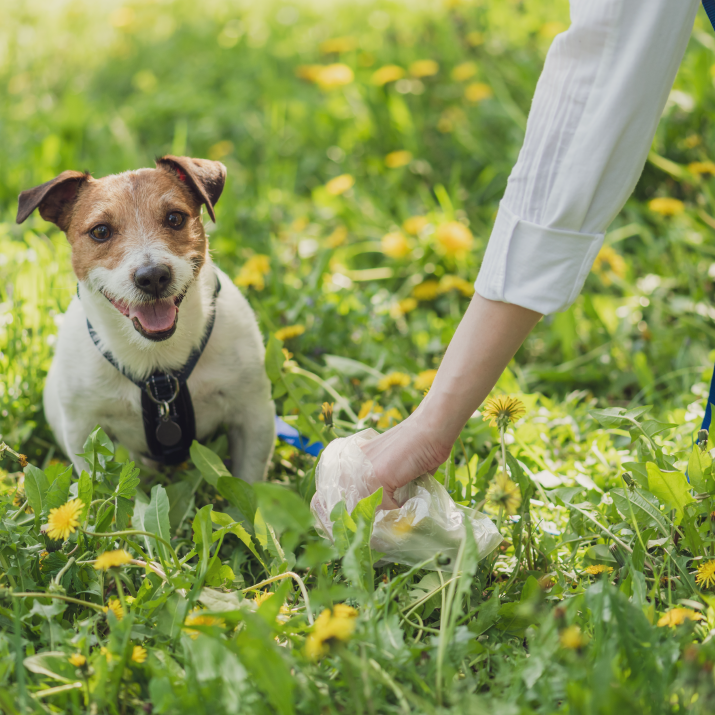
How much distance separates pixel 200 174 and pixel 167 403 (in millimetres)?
727

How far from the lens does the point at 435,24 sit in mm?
5484

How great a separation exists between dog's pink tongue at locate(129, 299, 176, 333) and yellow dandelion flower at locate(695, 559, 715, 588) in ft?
4.92

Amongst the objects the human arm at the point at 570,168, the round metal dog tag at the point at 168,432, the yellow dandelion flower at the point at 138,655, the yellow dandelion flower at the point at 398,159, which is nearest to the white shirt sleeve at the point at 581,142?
the human arm at the point at 570,168

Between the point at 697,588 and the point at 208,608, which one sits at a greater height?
the point at 697,588

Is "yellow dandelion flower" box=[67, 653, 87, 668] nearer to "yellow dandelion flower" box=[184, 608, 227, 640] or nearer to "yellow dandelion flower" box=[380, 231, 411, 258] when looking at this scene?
"yellow dandelion flower" box=[184, 608, 227, 640]

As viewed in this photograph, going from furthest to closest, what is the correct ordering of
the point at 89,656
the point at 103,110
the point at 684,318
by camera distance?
the point at 103,110 → the point at 684,318 → the point at 89,656

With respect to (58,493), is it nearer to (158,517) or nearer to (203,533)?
(158,517)

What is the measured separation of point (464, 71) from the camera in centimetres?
456

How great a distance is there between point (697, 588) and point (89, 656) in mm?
1331

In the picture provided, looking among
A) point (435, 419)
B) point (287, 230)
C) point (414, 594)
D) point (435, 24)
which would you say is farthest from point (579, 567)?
point (435, 24)

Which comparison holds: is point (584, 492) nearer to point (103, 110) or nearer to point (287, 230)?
point (287, 230)

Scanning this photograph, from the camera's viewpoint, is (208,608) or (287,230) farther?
(287,230)

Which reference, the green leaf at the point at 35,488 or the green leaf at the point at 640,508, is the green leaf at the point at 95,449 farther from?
the green leaf at the point at 640,508

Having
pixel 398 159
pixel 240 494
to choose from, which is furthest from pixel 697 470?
pixel 398 159
